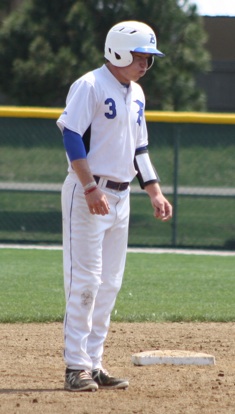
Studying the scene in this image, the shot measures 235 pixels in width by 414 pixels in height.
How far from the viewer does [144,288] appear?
9156 mm

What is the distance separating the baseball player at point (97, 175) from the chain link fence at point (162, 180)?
8313 mm

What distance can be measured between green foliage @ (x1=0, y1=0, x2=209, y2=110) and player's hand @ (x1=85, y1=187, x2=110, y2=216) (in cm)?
1123

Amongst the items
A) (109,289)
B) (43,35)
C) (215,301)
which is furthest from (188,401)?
(43,35)

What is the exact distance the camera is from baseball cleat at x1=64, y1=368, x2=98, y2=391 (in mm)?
4961

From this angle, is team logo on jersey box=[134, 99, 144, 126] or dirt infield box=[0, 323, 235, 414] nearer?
dirt infield box=[0, 323, 235, 414]

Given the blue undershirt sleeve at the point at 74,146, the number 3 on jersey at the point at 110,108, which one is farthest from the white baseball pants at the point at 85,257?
the number 3 on jersey at the point at 110,108

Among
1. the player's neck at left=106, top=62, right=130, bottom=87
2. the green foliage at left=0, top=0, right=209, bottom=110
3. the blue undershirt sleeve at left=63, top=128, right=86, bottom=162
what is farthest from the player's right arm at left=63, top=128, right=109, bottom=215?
the green foliage at left=0, top=0, right=209, bottom=110

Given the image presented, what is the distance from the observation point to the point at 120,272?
514 centimetres

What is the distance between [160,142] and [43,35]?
3664 mm

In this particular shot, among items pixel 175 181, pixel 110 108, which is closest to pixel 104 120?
pixel 110 108

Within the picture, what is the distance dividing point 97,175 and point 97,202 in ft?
0.87

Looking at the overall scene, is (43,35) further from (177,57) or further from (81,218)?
(81,218)

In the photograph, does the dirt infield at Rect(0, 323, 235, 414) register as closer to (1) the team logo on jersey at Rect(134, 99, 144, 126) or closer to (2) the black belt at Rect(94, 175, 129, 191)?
(2) the black belt at Rect(94, 175, 129, 191)

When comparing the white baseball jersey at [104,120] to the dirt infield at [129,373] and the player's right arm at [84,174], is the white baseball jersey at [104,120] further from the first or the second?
the dirt infield at [129,373]
